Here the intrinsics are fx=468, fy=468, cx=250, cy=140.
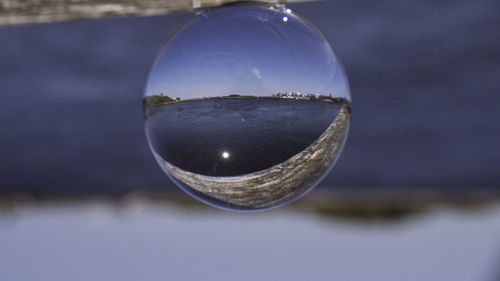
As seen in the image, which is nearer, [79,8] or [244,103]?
[244,103]

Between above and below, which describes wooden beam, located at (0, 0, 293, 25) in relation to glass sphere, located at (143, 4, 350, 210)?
above

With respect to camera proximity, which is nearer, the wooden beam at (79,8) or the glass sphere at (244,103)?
the glass sphere at (244,103)

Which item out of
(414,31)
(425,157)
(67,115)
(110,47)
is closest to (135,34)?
(110,47)

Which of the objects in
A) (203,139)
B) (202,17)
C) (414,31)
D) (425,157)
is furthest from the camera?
(425,157)

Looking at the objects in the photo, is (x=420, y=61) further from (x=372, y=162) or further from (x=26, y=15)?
(x=26, y=15)

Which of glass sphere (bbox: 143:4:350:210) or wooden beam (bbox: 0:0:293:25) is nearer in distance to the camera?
glass sphere (bbox: 143:4:350:210)

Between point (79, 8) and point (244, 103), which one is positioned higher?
point (79, 8)

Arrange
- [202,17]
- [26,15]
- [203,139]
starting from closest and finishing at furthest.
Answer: [203,139], [202,17], [26,15]

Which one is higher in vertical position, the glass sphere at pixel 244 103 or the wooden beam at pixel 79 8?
the wooden beam at pixel 79 8
